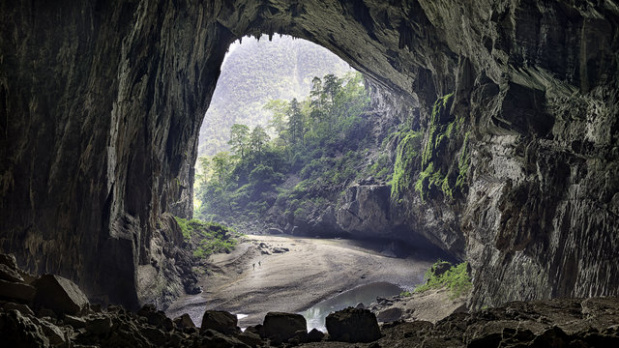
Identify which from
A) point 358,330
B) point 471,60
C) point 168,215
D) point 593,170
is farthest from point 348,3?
point 358,330

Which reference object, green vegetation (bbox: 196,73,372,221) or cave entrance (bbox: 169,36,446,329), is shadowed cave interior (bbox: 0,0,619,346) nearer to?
cave entrance (bbox: 169,36,446,329)

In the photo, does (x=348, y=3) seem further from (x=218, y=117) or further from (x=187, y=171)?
(x=218, y=117)

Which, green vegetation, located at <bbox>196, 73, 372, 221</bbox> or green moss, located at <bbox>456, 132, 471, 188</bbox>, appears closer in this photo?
green moss, located at <bbox>456, 132, 471, 188</bbox>

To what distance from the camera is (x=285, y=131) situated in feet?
223

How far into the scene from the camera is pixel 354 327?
9438 millimetres

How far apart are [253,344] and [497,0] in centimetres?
1347

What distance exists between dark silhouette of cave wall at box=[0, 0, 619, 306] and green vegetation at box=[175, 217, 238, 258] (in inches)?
327

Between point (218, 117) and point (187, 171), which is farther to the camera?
point (218, 117)

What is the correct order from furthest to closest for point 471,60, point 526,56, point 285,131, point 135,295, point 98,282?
point 285,131, point 471,60, point 135,295, point 98,282, point 526,56

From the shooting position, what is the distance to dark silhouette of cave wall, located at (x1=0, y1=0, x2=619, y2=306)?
11.3 meters

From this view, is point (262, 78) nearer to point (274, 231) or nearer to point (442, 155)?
point (274, 231)

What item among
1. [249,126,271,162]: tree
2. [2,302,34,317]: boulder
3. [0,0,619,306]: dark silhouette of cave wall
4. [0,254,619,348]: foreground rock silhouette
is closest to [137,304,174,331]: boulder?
[0,254,619,348]: foreground rock silhouette

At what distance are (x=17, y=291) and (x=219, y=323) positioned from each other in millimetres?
4086

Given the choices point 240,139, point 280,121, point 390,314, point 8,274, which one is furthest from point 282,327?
point 280,121
